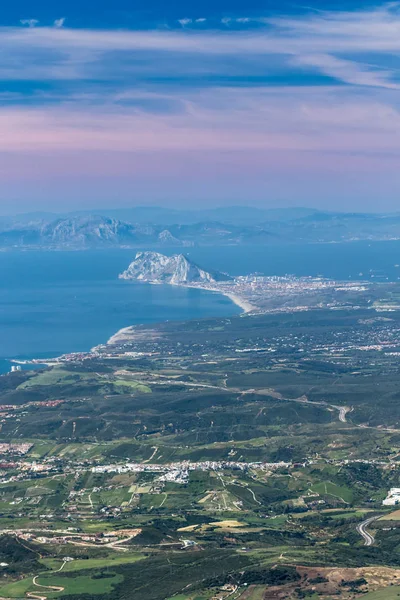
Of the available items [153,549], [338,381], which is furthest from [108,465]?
[338,381]

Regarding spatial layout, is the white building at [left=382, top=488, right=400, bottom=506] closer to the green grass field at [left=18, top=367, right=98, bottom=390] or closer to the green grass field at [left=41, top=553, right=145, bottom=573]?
the green grass field at [left=41, top=553, right=145, bottom=573]

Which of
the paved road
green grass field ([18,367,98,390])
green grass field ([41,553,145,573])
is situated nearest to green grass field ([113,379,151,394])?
green grass field ([18,367,98,390])

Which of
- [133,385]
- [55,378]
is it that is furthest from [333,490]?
[55,378]

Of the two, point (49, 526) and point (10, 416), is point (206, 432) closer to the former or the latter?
point (10, 416)

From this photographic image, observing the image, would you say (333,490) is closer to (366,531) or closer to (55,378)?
(366,531)

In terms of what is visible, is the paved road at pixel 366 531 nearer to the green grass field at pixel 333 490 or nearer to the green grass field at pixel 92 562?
the green grass field at pixel 333 490

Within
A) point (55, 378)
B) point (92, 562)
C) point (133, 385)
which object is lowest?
point (92, 562)

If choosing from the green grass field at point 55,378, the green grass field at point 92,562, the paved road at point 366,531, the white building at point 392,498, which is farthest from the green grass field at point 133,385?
the green grass field at point 92,562

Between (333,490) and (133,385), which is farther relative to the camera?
(133,385)
